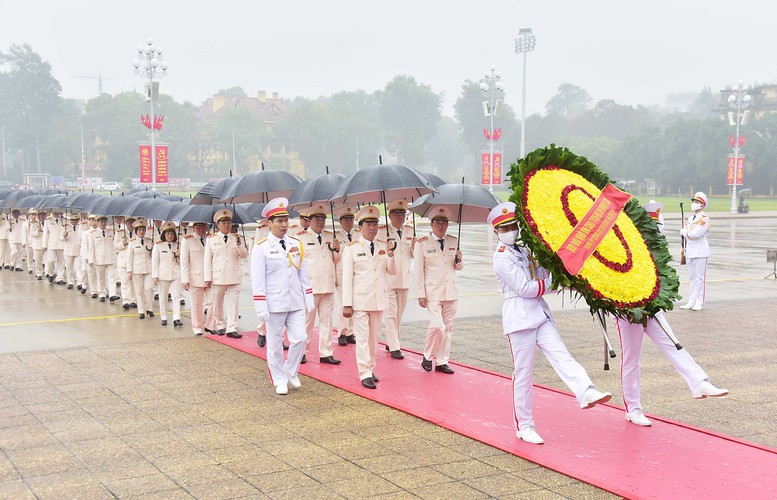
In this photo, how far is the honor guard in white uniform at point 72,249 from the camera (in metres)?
17.5

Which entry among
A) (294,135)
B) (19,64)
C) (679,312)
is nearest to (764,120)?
(294,135)

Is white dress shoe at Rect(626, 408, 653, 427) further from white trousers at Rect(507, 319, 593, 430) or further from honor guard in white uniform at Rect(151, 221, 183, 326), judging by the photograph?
honor guard in white uniform at Rect(151, 221, 183, 326)

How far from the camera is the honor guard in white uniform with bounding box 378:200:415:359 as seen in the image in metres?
10.0

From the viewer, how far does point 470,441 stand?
664 cm

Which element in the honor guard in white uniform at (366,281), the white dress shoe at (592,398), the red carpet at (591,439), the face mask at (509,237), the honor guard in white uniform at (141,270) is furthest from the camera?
the honor guard in white uniform at (141,270)

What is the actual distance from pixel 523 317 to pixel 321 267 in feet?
13.3

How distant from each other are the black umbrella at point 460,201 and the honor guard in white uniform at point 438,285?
0.41 ft

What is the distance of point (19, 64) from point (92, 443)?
11227 centimetres

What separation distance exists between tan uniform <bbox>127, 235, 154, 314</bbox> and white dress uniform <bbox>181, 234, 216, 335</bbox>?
152cm

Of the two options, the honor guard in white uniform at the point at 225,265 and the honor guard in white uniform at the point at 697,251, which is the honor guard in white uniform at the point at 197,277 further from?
the honor guard in white uniform at the point at 697,251

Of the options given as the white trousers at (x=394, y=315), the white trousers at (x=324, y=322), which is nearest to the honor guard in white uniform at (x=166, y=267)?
the white trousers at (x=324, y=322)

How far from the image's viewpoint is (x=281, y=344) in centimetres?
→ 862

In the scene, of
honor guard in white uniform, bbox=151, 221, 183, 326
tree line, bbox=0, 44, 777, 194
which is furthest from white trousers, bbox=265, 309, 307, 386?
tree line, bbox=0, 44, 777, 194

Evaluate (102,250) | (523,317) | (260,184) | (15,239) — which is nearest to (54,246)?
(102,250)
